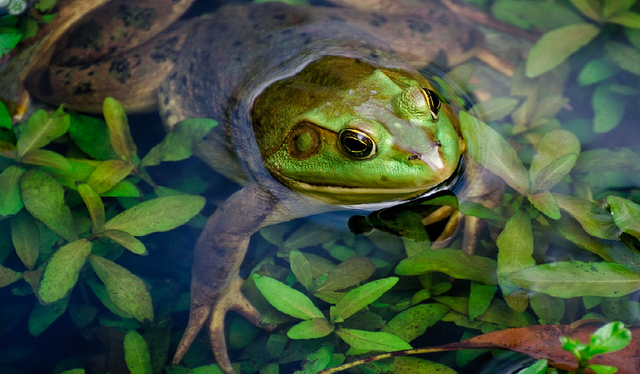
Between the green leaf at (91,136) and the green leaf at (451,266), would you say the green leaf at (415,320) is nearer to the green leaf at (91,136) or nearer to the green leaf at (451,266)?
the green leaf at (451,266)

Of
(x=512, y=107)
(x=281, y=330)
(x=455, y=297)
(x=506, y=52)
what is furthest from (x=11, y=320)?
(x=506, y=52)

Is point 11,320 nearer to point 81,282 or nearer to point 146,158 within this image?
point 81,282

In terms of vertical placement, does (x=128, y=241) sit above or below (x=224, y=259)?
above

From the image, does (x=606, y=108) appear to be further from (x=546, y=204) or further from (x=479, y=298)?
(x=479, y=298)

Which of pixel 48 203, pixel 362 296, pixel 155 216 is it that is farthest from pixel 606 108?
pixel 48 203

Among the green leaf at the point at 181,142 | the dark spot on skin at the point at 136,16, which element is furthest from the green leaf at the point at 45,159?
the dark spot on skin at the point at 136,16

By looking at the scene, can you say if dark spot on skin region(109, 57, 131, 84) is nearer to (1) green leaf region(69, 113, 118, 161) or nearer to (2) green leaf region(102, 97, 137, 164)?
(1) green leaf region(69, 113, 118, 161)
